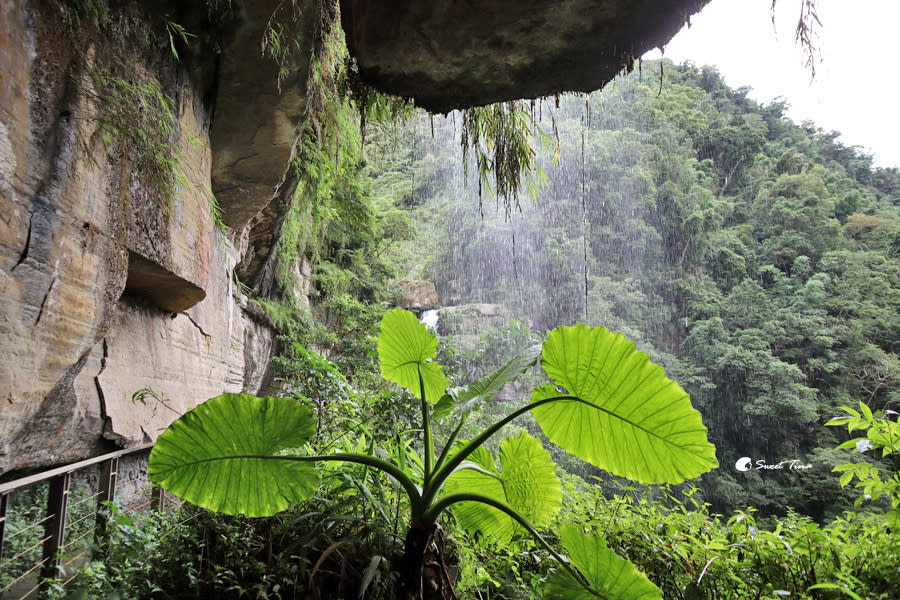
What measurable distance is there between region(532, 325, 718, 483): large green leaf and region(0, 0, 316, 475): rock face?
114 cm

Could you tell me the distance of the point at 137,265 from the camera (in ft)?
4.62

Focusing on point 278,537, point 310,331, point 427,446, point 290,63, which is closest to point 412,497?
point 427,446

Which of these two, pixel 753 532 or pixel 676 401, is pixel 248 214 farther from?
pixel 753 532

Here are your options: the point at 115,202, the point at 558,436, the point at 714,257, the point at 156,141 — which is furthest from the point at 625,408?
the point at 714,257

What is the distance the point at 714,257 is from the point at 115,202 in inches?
633

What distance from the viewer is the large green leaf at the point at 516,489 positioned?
1.27 m

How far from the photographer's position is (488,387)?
3.79 feet

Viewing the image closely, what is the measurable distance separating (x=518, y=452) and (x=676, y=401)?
50 cm

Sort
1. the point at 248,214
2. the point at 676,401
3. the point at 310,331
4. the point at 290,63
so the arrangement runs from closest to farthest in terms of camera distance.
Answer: the point at 676,401 < the point at 290,63 < the point at 248,214 < the point at 310,331

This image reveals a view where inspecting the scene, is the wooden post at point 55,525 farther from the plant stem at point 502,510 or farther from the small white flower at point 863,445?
the small white flower at point 863,445

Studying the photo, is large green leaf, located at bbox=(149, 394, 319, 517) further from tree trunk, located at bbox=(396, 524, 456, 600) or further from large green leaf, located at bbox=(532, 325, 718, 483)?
large green leaf, located at bbox=(532, 325, 718, 483)

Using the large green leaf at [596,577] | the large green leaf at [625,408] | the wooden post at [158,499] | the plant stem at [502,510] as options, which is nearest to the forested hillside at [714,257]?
the wooden post at [158,499]

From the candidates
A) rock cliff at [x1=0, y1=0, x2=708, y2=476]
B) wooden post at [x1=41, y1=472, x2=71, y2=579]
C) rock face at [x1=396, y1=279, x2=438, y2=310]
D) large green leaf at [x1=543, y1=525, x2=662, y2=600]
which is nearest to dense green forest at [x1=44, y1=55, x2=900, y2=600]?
large green leaf at [x1=543, y1=525, x2=662, y2=600]

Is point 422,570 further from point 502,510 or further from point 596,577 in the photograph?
point 596,577
